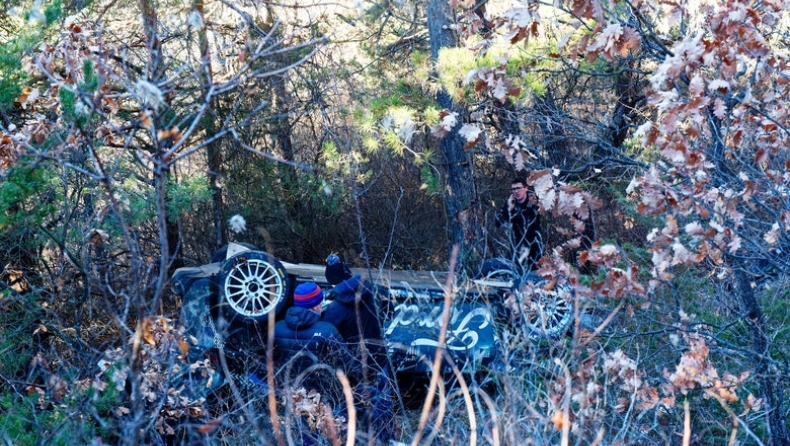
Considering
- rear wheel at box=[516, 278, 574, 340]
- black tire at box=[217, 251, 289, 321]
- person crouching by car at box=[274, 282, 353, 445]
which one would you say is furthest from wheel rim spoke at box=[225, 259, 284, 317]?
rear wheel at box=[516, 278, 574, 340]

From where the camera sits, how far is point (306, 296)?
7.76m

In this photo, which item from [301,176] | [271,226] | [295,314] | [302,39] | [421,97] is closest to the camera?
[295,314]

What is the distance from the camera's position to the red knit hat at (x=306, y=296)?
7766 mm

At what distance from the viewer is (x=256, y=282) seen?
8.16 m

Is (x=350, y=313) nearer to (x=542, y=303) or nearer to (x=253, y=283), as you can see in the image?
(x=253, y=283)

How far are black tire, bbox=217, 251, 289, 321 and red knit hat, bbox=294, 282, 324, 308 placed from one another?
377 millimetres

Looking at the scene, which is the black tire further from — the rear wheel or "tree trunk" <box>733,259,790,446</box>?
"tree trunk" <box>733,259,790,446</box>

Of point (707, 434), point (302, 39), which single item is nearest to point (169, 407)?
point (707, 434)

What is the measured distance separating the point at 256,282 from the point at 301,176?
5341 mm

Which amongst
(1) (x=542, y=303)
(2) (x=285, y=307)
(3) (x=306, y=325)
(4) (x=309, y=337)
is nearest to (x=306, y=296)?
(3) (x=306, y=325)

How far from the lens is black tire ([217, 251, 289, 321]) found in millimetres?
8102

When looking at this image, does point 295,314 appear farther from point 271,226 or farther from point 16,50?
point 271,226

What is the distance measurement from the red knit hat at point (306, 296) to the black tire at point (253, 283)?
1.24ft

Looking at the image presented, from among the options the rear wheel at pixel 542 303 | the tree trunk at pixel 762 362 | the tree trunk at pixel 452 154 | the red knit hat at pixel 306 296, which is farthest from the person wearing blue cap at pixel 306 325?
the tree trunk at pixel 762 362
